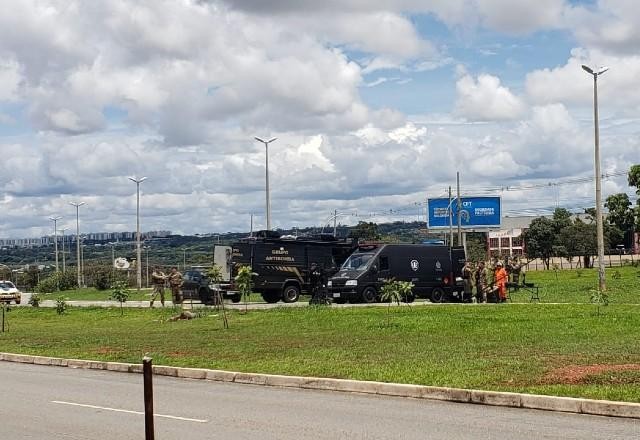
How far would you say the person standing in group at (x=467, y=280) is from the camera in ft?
109

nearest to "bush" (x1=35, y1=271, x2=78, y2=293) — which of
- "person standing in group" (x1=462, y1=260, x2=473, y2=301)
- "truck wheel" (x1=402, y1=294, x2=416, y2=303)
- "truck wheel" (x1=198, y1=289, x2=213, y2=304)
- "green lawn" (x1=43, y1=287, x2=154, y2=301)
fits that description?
"green lawn" (x1=43, y1=287, x2=154, y2=301)

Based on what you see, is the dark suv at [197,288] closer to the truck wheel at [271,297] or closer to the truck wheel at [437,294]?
the truck wheel at [271,297]

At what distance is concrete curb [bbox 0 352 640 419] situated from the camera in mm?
10719

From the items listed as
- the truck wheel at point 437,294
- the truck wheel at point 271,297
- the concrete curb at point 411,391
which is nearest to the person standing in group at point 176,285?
the truck wheel at point 271,297

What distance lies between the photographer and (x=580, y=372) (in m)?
13.0

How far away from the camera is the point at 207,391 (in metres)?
14.2

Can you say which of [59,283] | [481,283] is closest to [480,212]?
[59,283]

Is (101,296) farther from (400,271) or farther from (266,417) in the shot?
(266,417)

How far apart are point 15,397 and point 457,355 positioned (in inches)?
296

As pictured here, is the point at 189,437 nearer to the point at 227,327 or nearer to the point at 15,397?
the point at 15,397

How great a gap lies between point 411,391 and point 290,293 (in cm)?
2467

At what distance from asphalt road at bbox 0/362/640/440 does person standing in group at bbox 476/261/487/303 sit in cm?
1863

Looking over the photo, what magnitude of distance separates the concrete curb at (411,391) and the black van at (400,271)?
1563 cm

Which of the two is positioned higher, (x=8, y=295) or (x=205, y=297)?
(x=205, y=297)
